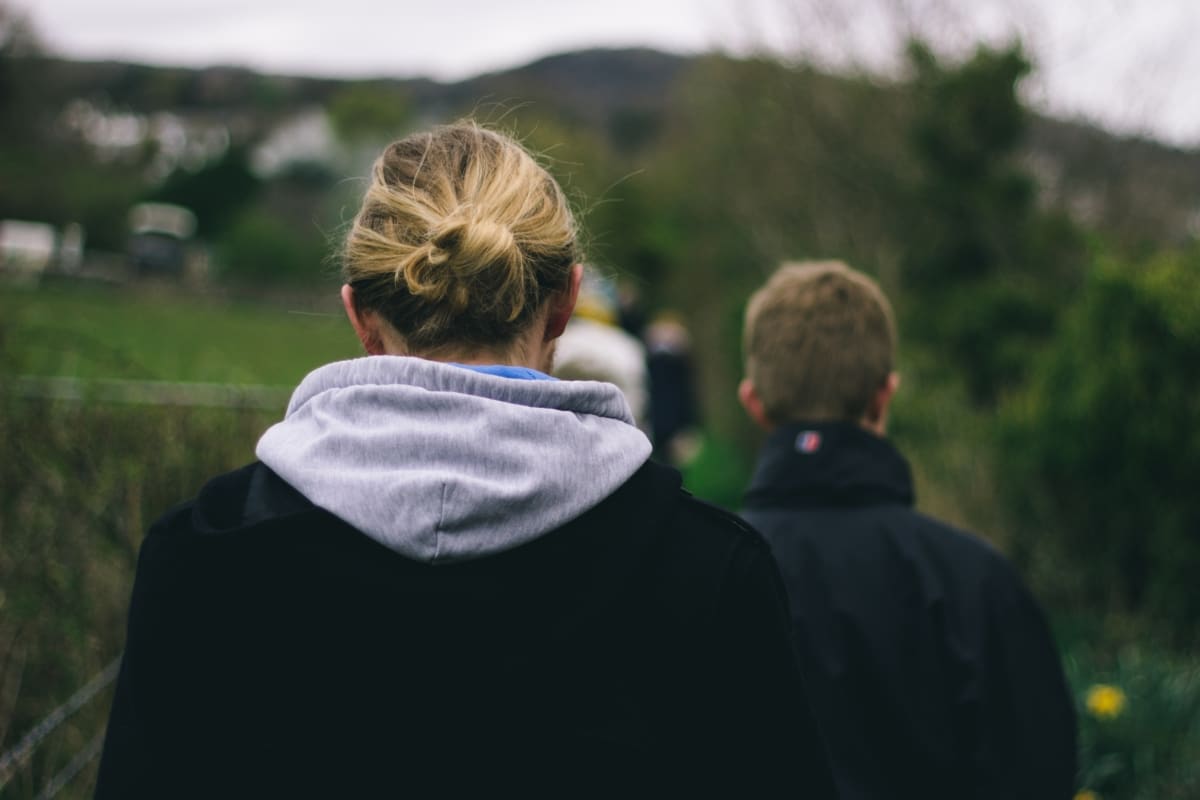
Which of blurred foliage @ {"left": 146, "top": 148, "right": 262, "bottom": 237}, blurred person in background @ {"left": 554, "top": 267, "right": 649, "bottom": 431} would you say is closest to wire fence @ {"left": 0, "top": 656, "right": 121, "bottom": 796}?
blurred person in background @ {"left": 554, "top": 267, "right": 649, "bottom": 431}

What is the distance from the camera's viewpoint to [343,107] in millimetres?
86000

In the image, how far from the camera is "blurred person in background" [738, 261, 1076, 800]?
83.1 inches

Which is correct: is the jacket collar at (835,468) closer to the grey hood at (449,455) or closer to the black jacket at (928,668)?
the black jacket at (928,668)

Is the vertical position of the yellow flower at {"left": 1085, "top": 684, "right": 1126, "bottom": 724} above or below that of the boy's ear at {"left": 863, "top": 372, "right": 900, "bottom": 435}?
below

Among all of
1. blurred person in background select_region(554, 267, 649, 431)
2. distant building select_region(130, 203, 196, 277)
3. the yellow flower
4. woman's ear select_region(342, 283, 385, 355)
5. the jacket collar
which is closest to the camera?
woman's ear select_region(342, 283, 385, 355)

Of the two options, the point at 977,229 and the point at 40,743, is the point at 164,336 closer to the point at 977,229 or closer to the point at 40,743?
the point at 977,229

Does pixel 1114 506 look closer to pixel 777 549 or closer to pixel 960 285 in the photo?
pixel 777 549

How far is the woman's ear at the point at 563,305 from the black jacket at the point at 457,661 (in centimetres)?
26

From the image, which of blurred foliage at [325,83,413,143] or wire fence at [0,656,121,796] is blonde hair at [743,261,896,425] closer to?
wire fence at [0,656,121,796]

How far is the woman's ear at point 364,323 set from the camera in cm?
143

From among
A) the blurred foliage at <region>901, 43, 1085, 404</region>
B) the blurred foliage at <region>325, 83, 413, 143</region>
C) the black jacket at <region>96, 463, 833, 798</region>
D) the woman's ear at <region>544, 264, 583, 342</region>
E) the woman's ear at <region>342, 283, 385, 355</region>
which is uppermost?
the blurred foliage at <region>325, 83, 413, 143</region>

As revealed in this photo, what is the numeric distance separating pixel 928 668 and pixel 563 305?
1.16 m

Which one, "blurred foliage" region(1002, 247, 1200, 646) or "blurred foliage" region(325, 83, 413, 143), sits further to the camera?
"blurred foliage" region(325, 83, 413, 143)

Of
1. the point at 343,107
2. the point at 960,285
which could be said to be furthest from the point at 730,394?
the point at 343,107
